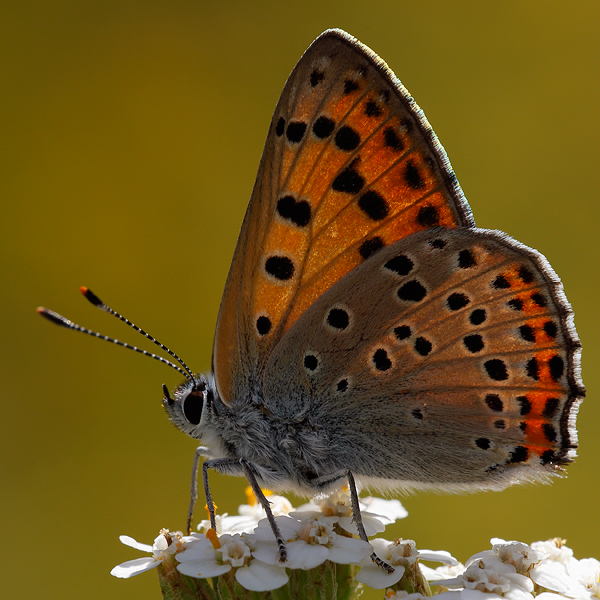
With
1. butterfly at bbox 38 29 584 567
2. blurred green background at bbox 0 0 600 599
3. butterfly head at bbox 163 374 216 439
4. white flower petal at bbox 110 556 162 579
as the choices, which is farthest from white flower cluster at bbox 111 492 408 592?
blurred green background at bbox 0 0 600 599

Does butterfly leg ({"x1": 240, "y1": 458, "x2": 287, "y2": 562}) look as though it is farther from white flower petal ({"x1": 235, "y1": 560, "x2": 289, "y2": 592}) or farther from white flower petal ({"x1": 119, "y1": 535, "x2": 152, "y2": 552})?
white flower petal ({"x1": 119, "y1": 535, "x2": 152, "y2": 552})

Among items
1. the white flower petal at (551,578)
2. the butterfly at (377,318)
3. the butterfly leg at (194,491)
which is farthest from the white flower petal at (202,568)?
the white flower petal at (551,578)

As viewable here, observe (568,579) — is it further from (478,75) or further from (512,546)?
(478,75)

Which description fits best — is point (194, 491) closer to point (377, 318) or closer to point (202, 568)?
point (202, 568)

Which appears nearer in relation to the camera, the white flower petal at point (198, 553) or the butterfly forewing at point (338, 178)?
the white flower petal at point (198, 553)

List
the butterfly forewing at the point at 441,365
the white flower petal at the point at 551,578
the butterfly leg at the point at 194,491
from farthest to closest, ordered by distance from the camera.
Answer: the butterfly leg at the point at 194,491
the butterfly forewing at the point at 441,365
the white flower petal at the point at 551,578

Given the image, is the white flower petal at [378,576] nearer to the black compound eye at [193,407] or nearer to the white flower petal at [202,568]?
the white flower petal at [202,568]
